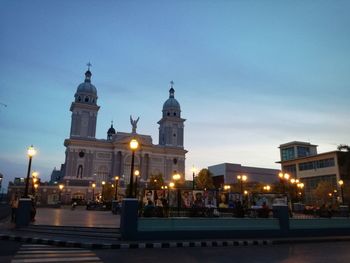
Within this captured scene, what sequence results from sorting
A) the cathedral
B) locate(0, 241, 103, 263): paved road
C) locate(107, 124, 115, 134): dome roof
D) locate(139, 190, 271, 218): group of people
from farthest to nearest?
1. locate(107, 124, 115, 134): dome roof
2. the cathedral
3. locate(139, 190, 271, 218): group of people
4. locate(0, 241, 103, 263): paved road

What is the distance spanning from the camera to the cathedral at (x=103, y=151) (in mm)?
91625

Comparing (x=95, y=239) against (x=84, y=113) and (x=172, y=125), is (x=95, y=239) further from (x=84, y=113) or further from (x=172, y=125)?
(x=172, y=125)

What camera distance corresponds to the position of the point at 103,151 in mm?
98562

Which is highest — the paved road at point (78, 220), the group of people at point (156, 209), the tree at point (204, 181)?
the tree at point (204, 181)

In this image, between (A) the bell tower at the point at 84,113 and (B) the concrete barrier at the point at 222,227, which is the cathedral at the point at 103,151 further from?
(B) the concrete barrier at the point at 222,227

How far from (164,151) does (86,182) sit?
2820cm

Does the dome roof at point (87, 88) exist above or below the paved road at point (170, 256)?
above

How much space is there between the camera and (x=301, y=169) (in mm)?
86250

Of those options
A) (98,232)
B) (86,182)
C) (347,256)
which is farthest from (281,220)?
(86,182)

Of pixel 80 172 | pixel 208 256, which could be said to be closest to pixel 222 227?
pixel 208 256

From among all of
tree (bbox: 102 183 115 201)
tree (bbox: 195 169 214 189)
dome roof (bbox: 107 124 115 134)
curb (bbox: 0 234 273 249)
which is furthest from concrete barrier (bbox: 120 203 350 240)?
dome roof (bbox: 107 124 115 134)

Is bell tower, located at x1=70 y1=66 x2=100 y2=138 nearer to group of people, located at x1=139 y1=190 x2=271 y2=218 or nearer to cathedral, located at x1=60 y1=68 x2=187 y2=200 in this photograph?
cathedral, located at x1=60 y1=68 x2=187 y2=200

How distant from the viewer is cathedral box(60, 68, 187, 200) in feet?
301

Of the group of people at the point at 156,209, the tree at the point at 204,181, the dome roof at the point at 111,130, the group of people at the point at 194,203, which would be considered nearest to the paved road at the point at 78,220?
the group of people at the point at 156,209
